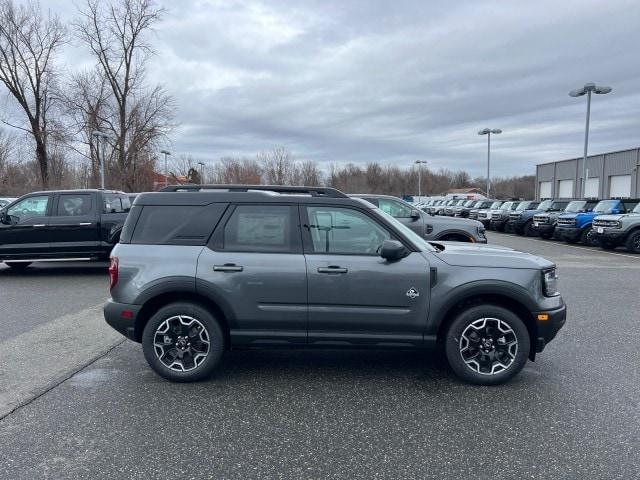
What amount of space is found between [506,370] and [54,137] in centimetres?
3744

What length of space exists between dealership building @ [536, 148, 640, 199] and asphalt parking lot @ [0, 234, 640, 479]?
42753mm

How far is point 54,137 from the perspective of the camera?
34531 millimetres

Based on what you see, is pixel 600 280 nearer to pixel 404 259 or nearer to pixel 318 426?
pixel 404 259

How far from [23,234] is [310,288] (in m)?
8.94

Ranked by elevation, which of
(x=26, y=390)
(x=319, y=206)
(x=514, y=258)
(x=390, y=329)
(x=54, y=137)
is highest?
(x=54, y=137)

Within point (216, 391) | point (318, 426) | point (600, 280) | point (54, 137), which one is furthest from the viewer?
point (54, 137)

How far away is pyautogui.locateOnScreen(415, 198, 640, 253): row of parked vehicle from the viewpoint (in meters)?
16.0

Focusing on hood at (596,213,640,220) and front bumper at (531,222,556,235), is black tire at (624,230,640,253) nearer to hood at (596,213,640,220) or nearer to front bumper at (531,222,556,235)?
hood at (596,213,640,220)

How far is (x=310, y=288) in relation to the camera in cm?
446

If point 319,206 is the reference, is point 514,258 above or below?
below

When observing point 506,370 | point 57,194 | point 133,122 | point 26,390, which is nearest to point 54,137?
point 133,122

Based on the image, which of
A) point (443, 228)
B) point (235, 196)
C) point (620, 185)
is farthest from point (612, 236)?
point (620, 185)

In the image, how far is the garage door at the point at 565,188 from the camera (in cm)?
5406

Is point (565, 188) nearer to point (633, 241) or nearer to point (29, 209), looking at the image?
point (633, 241)
